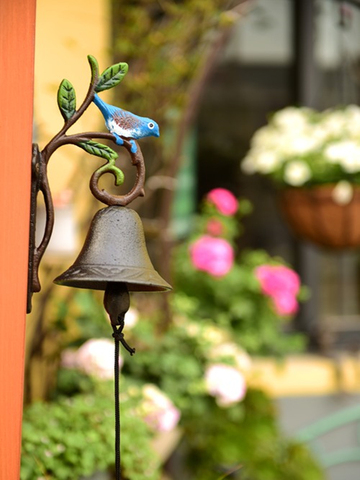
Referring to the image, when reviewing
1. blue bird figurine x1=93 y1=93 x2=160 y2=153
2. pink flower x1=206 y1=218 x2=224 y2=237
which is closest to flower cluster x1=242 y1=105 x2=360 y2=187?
pink flower x1=206 y1=218 x2=224 y2=237

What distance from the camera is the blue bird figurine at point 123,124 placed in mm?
1256

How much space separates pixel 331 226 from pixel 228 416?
85 centimetres

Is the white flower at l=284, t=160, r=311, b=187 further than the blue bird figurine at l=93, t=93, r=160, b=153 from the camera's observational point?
Yes

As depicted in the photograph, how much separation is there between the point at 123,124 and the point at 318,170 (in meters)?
2.02

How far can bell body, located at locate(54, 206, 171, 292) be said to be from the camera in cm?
124

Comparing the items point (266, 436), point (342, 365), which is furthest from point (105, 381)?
point (342, 365)

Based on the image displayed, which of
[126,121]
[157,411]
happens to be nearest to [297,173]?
[157,411]

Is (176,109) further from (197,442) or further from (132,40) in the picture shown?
(197,442)

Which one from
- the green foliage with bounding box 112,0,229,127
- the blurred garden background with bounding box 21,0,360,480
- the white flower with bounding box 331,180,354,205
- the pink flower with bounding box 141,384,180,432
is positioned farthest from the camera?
the white flower with bounding box 331,180,354,205

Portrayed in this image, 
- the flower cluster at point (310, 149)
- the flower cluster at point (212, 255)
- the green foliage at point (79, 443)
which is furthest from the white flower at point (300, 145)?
the green foliage at point (79, 443)

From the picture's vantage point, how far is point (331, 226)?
3.26 metres

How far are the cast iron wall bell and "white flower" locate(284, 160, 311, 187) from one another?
1953mm

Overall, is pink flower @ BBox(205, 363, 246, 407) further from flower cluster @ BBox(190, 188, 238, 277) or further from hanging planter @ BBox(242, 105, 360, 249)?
hanging planter @ BBox(242, 105, 360, 249)

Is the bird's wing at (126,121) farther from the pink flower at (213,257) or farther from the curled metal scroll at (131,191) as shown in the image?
the pink flower at (213,257)
